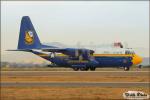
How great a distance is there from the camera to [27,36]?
259 ft

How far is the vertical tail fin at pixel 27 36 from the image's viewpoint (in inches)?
3076

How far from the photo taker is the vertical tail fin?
78.1 m

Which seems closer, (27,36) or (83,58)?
(83,58)

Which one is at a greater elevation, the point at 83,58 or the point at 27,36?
the point at 27,36

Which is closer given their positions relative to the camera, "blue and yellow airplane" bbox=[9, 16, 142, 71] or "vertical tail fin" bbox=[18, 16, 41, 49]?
"blue and yellow airplane" bbox=[9, 16, 142, 71]

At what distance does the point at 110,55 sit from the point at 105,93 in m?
43.1

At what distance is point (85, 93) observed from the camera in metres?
27.9

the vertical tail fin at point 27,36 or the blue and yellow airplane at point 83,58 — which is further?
the vertical tail fin at point 27,36

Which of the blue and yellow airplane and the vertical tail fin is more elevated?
the vertical tail fin

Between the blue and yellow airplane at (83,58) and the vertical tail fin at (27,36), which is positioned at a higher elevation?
the vertical tail fin at (27,36)

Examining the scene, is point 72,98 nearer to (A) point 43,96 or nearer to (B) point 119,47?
(A) point 43,96

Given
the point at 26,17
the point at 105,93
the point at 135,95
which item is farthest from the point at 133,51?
the point at 135,95

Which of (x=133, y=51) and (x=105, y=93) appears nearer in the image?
(x=105, y=93)

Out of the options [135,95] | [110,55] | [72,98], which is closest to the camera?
[135,95]
